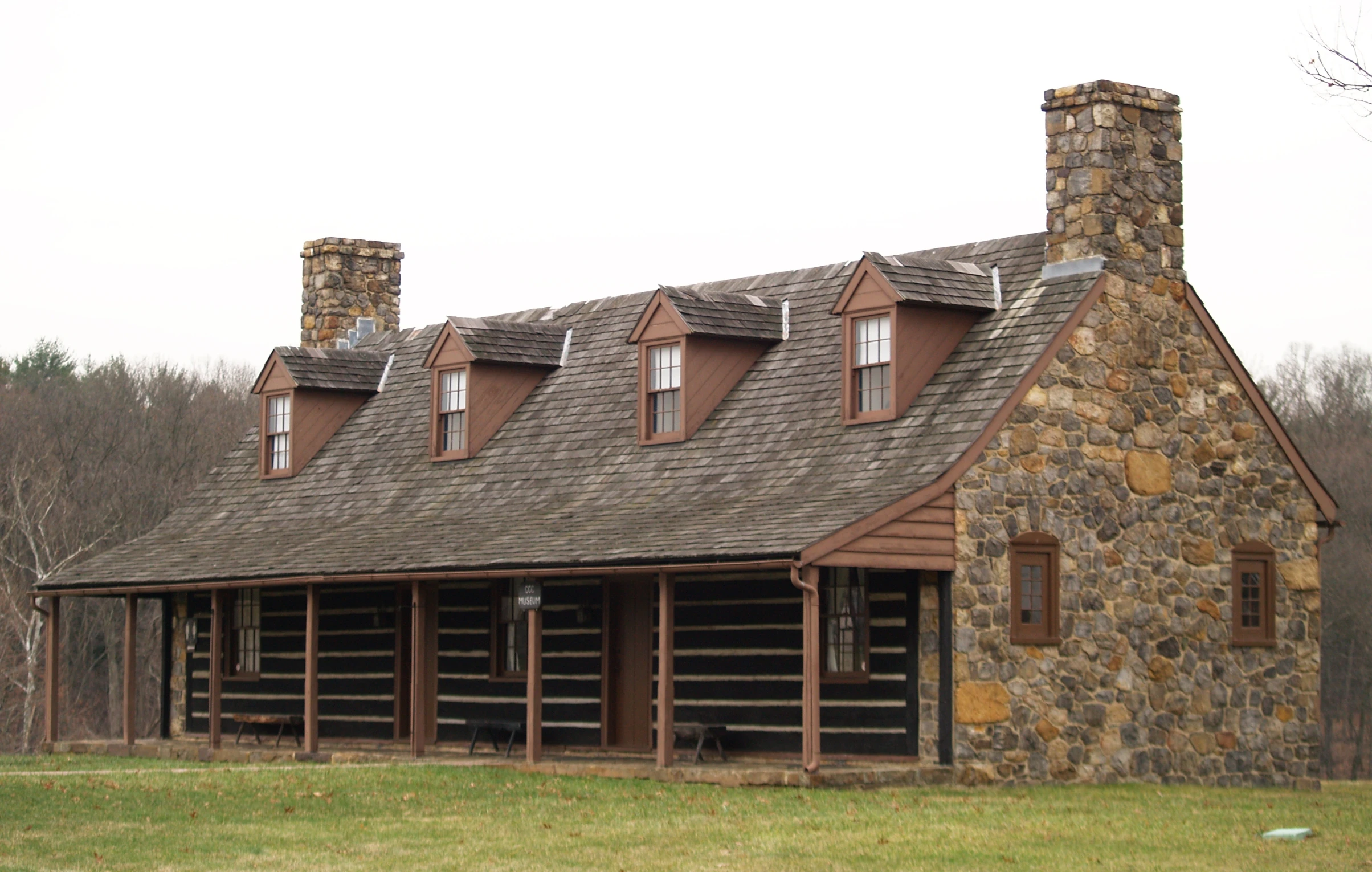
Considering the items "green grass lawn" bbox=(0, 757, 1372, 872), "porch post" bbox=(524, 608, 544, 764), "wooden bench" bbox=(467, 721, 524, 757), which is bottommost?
"green grass lawn" bbox=(0, 757, 1372, 872)

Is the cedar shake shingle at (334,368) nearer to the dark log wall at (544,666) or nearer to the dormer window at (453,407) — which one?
the dormer window at (453,407)

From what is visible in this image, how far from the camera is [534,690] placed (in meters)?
21.3

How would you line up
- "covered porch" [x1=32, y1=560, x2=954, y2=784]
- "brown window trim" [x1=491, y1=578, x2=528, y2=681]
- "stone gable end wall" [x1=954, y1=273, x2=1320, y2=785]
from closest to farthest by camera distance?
"stone gable end wall" [x1=954, y1=273, x2=1320, y2=785] < "covered porch" [x1=32, y1=560, x2=954, y2=784] < "brown window trim" [x1=491, y1=578, x2=528, y2=681]

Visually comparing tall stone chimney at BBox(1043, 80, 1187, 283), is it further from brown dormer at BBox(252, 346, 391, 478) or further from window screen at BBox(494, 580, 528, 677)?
brown dormer at BBox(252, 346, 391, 478)

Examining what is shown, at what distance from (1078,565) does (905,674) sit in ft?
6.88

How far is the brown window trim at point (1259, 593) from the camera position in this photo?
21578 mm

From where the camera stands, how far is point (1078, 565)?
66.4 ft

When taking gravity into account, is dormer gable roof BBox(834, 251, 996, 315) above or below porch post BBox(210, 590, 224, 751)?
above

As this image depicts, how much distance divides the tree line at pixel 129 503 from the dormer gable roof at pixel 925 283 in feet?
78.4

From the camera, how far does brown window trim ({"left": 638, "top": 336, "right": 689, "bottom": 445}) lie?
23328 mm

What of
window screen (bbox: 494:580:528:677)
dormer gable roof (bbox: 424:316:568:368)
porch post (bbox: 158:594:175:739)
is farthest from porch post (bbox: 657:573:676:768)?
porch post (bbox: 158:594:175:739)

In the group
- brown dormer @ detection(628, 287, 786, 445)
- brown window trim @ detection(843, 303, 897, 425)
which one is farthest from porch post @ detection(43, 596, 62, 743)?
brown window trim @ detection(843, 303, 897, 425)

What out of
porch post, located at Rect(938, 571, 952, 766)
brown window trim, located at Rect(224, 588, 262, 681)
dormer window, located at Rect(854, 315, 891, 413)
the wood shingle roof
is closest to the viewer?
porch post, located at Rect(938, 571, 952, 766)

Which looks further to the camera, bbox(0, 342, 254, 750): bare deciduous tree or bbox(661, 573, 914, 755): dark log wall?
bbox(0, 342, 254, 750): bare deciduous tree
